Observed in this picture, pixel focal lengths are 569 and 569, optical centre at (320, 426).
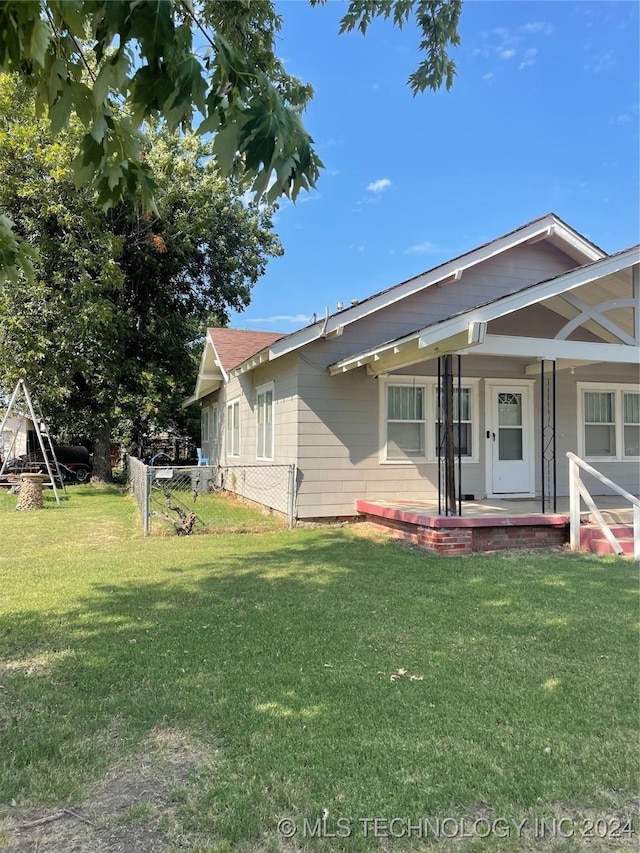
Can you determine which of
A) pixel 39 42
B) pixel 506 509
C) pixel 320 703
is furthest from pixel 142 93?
pixel 506 509

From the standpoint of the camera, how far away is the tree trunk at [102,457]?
63.0 feet

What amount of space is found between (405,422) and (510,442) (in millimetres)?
2203

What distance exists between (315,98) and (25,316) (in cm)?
1509

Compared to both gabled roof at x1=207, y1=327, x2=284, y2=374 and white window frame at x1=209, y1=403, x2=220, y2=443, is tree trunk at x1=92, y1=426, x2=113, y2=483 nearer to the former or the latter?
white window frame at x1=209, y1=403, x2=220, y2=443

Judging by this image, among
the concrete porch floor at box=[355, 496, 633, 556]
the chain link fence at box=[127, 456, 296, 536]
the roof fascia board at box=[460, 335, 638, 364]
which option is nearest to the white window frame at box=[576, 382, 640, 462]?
the concrete porch floor at box=[355, 496, 633, 556]

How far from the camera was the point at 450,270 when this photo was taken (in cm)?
1002

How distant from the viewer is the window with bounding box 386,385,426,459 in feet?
32.9

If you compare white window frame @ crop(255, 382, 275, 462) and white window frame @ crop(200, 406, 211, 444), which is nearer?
white window frame @ crop(255, 382, 275, 462)

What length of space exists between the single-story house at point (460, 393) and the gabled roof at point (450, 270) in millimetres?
24

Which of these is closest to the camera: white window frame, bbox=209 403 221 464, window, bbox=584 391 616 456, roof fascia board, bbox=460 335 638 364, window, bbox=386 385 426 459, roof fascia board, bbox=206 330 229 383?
Answer: roof fascia board, bbox=460 335 638 364

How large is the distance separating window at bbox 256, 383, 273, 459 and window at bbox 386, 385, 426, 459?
2552 mm

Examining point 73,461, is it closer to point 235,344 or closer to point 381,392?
point 235,344

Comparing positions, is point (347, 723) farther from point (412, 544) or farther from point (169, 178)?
point (169, 178)

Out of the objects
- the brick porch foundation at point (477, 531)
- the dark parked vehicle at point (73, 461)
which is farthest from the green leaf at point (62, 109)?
the dark parked vehicle at point (73, 461)
